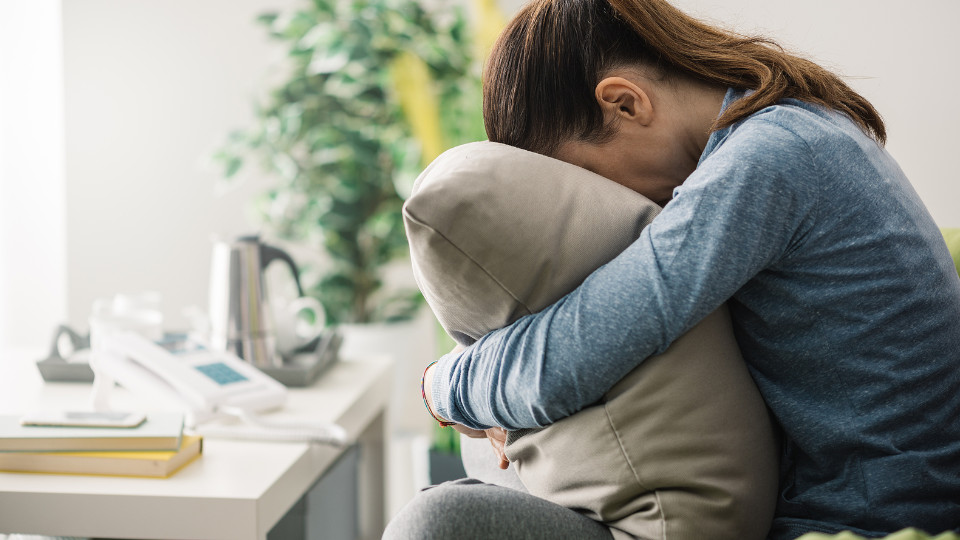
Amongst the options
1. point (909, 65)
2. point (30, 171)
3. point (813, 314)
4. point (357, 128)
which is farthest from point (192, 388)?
point (30, 171)

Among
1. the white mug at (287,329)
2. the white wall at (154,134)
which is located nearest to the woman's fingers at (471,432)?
the white mug at (287,329)

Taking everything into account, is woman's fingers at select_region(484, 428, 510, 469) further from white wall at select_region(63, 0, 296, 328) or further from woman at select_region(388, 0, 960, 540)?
white wall at select_region(63, 0, 296, 328)

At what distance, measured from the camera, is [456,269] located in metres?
0.78

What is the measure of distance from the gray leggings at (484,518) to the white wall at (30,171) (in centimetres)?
194

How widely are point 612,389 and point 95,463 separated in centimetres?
64

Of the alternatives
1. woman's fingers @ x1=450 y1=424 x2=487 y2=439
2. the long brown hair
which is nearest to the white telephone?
woman's fingers @ x1=450 y1=424 x2=487 y2=439

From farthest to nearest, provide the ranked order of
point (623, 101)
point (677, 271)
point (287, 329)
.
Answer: point (287, 329), point (623, 101), point (677, 271)

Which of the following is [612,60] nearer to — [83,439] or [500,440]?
[500,440]

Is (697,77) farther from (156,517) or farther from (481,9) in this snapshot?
(481,9)

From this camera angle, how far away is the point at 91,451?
3.25 feet

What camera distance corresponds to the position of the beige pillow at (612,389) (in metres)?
0.73

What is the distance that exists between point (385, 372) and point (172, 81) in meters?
1.58

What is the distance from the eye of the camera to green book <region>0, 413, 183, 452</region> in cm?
98

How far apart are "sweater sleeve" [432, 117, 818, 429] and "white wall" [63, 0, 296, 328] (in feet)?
6.87
